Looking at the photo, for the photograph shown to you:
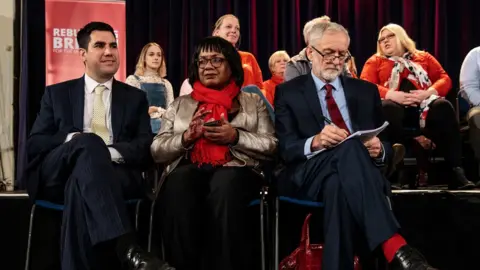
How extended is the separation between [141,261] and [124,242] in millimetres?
155

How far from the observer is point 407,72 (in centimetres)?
447

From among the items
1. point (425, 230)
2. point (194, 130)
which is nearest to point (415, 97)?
point (425, 230)

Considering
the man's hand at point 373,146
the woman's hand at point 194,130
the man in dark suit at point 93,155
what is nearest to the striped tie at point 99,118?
the man in dark suit at point 93,155

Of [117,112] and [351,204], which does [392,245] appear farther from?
[117,112]

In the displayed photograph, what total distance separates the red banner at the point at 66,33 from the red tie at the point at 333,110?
3.14 meters

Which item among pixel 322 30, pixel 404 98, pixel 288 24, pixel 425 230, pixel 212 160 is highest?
pixel 288 24

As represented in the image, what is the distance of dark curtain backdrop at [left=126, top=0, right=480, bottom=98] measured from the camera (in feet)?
20.5

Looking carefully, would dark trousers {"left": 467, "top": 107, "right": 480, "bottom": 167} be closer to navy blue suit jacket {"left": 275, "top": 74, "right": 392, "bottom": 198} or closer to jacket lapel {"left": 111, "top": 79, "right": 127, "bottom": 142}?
navy blue suit jacket {"left": 275, "top": 74, "right": 392, "bottom": 198}

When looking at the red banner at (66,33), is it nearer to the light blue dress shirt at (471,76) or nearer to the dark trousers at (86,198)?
the light blue dress shirt at (471,76)

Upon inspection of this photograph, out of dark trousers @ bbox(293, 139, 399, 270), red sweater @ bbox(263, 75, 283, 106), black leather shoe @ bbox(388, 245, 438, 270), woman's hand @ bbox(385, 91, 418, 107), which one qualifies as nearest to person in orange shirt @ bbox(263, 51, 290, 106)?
red sweater @ bbox(263, 75, 283, 106)

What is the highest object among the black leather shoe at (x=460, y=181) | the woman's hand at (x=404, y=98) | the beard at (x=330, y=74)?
the beard at (x=330, y=74)

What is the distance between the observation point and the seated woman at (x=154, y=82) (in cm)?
480

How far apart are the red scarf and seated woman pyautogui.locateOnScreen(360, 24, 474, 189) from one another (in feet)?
4.69

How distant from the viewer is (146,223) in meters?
3.15
